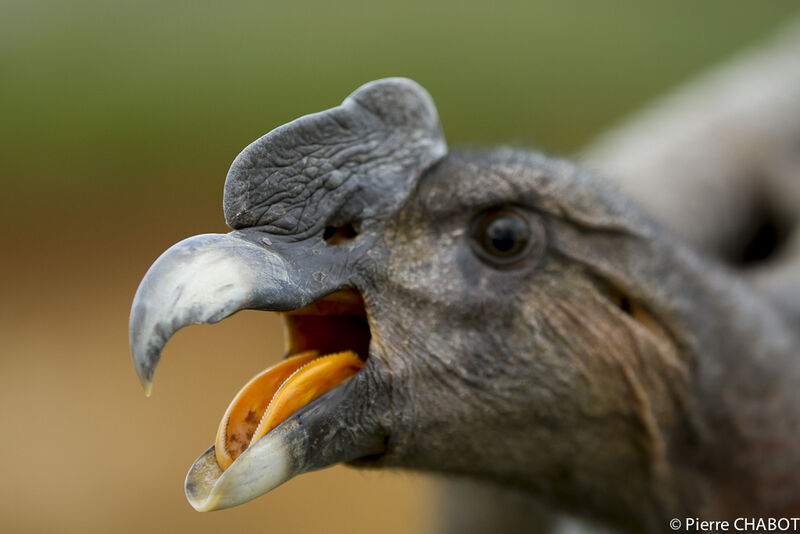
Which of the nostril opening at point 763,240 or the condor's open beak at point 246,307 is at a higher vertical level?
the nostril opening at point 763,240

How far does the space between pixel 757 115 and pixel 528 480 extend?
10.1 ft

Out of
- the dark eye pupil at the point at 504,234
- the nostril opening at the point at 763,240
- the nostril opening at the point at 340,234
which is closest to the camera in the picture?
the nostril opening at the point at 340,234

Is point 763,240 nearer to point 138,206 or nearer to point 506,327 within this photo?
point 506,327

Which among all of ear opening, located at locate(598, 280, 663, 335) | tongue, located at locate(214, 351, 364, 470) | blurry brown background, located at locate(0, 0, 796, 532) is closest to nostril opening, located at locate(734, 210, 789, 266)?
ear opening, located at locate(598, 280, 663, 335)

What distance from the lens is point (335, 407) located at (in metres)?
2.35

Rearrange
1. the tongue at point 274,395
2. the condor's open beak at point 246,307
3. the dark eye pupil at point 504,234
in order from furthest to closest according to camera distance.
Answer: the dark eye pupil at point 504,234 → the tongue at point 274,395 → the condor's open beak at point 246,307

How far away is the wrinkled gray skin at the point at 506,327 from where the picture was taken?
2.35m

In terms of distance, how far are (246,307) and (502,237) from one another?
0.85m

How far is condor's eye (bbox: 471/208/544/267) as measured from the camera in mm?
2648

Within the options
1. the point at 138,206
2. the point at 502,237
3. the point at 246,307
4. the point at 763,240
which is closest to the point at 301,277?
the point at 246,307

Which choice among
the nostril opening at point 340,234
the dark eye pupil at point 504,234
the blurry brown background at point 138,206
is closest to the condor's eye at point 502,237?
the dark eye pupil at point 504,234

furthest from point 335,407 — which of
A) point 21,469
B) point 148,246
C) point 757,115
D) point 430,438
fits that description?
point 148,246

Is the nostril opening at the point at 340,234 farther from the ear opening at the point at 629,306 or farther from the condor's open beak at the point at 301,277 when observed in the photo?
the ear opening at the point at 629,306

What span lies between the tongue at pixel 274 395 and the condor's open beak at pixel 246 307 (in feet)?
0.08
